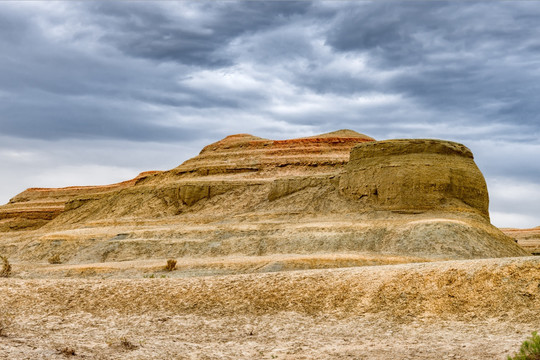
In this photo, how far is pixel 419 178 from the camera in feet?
117

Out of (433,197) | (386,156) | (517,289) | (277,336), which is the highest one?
(386,156)

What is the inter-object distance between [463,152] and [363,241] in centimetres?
1138

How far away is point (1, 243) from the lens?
5003 centimetres

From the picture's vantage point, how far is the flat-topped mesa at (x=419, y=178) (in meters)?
35.5

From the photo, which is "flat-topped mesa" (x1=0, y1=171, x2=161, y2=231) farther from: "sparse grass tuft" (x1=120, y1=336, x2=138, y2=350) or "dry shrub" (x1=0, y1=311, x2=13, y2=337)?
"sparse grass tuft" (x1=120, y1=336, x2=138, y2=350)

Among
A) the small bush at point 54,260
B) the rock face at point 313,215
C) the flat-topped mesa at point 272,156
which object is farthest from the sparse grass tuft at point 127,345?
the flat-topped mesa at point 272,156

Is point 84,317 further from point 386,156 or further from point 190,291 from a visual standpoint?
point 386,156

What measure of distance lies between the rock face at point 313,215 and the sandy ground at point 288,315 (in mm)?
10430

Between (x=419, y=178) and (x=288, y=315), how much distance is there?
23154 mm

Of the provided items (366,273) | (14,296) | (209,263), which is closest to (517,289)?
(366,273)

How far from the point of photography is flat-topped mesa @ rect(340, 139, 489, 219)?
1399 inches

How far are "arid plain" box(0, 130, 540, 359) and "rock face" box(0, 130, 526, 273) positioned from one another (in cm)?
13

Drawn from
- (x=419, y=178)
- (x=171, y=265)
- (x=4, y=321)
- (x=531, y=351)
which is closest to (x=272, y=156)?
(x=419, y=178)

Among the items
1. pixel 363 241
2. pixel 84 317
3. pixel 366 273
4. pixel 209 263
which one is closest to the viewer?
pixel 84 317
